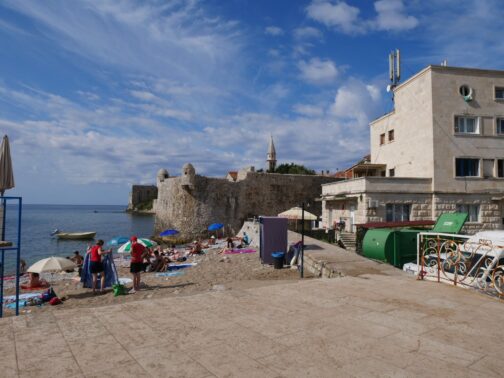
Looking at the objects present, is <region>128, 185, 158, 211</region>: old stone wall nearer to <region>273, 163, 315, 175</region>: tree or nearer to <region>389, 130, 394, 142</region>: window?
<region>273, 163, 315, 175</region>: tree

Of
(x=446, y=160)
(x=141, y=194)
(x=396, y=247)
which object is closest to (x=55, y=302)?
(x=396, y=247)

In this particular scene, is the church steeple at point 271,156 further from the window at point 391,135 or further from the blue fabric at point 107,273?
the blue fabric at point 107,273

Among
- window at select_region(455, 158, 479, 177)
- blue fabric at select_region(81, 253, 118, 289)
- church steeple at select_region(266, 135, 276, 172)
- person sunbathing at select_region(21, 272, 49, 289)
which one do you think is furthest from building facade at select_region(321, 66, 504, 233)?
church steeple at select_region(266, 135, 276, 172)

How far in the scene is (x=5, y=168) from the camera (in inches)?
345

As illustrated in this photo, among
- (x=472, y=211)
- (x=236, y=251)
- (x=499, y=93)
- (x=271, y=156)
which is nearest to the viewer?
(x=236, y=251)

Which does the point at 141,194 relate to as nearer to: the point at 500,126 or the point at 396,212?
the point at 396,212

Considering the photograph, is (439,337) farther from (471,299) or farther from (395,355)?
(471,299)

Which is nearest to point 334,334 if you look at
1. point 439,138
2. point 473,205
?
point 439,138

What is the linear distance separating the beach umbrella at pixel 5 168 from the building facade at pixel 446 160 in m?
17.5

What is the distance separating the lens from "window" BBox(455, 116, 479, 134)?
22.0 meters

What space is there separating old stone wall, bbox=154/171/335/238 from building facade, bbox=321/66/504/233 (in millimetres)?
12621

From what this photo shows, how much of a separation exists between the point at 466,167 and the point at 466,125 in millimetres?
2696

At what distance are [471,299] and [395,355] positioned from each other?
350 cm

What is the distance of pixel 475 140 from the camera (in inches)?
874
